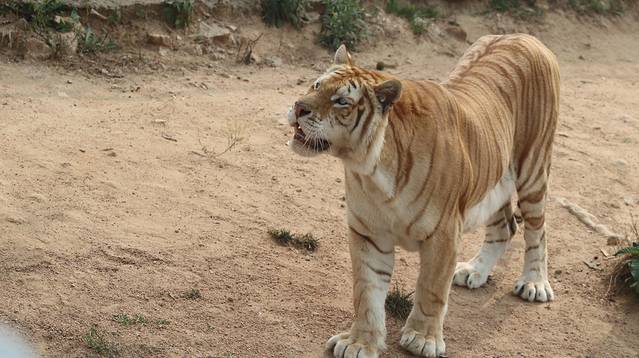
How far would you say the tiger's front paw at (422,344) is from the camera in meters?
5.14

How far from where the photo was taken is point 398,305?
568 cm

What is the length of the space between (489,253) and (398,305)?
932 millimetres

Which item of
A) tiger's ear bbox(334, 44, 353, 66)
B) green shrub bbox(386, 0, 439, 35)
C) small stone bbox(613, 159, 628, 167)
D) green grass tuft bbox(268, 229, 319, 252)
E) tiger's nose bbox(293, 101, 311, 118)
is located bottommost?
small stone bbox(613, 159, 628, 167)

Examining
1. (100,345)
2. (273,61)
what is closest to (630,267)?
(100,345)

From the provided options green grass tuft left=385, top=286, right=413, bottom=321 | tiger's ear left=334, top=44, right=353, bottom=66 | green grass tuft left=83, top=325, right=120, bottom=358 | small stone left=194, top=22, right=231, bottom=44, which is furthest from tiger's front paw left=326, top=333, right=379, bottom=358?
small stone left=194, top=22, right=231, bottom=44

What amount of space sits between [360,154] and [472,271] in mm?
1857

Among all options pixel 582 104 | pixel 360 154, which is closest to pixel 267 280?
pixel 360 154

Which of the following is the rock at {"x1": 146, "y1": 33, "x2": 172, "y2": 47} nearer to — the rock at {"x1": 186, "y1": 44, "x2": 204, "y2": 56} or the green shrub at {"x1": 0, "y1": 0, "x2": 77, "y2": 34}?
the rock at {"x1": 186, "y1": 44, "x2": 204, "y2": 56}

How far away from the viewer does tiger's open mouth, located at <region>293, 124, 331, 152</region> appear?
182 inches

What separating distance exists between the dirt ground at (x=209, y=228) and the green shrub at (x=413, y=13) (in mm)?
1906

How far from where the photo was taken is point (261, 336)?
523 centimetres

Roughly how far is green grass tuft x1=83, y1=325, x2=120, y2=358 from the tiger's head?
1302 mm

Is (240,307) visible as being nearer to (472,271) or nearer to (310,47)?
(472,271)

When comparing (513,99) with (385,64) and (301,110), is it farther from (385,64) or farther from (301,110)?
(385,64)
